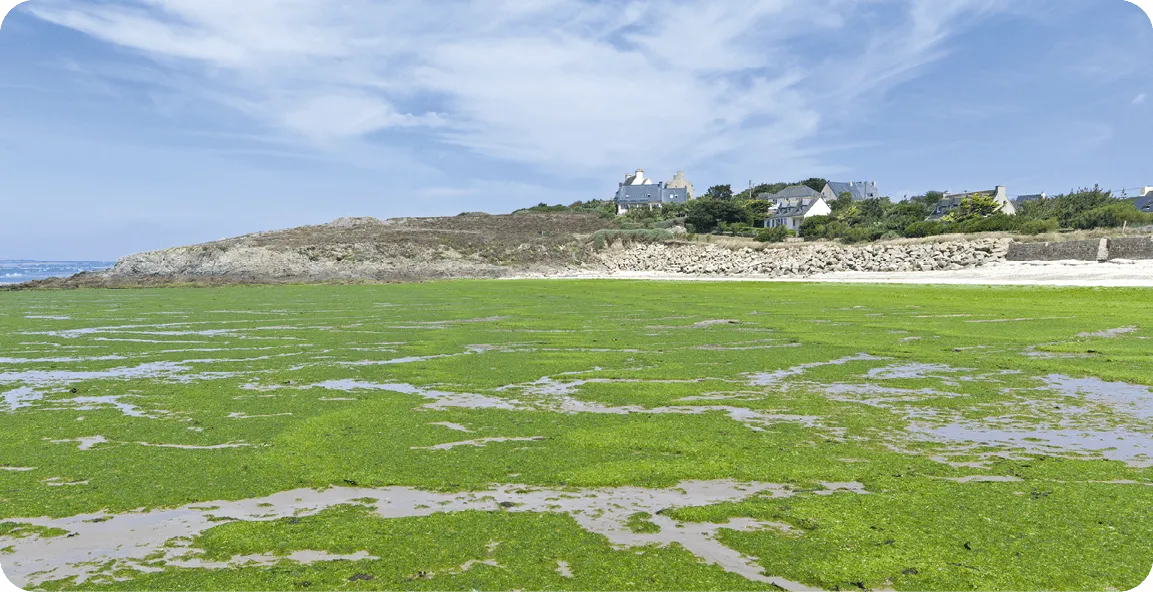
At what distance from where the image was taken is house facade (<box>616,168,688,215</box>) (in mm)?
119981

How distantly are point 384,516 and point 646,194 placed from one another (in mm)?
118424

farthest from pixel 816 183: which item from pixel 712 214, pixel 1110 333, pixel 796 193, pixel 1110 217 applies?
pixel 1110 333

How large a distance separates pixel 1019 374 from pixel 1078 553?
25.8 feet

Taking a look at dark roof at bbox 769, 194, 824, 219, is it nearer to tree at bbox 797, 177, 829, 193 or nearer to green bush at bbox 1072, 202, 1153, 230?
tree at bbox 797, 177, 829, 193

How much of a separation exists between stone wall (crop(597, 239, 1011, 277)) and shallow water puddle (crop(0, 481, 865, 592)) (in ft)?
159

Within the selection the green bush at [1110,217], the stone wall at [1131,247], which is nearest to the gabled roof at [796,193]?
the green bush at [1110,217]

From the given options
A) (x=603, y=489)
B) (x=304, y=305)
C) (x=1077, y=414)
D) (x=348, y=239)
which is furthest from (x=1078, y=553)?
(x=348, y=239)

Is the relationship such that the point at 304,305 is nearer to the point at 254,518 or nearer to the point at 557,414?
the point at 557,414

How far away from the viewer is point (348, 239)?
239 ft

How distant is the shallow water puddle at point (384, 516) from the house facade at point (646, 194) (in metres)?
111

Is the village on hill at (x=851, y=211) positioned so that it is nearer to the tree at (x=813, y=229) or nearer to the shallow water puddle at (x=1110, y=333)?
the tree at (x=813, y=229)

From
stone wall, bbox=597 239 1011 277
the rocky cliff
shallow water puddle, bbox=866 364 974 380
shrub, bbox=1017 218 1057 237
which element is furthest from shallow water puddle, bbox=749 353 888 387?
the rocky cliff

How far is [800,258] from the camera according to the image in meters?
57.4

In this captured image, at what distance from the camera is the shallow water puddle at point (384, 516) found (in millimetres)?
4758
